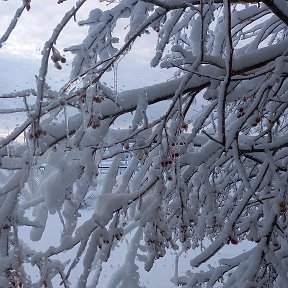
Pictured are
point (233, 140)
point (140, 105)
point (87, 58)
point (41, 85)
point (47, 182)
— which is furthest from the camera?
point (87, 58)

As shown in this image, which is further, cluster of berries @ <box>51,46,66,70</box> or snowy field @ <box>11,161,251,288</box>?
snowy field @ <box>11,161,251,288</box>

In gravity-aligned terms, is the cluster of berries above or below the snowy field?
below

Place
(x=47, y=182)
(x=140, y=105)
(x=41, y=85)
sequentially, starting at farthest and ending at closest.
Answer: (x=47, y=182) < (x=140, y=105) < (x=41, y=85)

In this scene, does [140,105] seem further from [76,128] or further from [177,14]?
[177,14]

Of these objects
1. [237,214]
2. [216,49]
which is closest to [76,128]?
[237,214]

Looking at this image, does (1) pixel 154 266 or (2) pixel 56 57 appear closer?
(2) pixel 56 57

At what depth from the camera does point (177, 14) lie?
2.91 metres

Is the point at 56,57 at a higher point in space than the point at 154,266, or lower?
lower

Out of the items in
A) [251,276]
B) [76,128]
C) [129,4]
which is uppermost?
[129,4]

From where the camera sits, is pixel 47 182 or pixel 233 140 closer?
pixel 233 140

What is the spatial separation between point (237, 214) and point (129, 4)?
1.40 meters

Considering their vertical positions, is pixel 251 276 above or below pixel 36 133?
below

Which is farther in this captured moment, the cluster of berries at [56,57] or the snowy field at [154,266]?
the snowy field at [154,266]

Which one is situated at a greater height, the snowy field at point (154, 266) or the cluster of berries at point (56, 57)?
the snowy field at point (154, 266)
